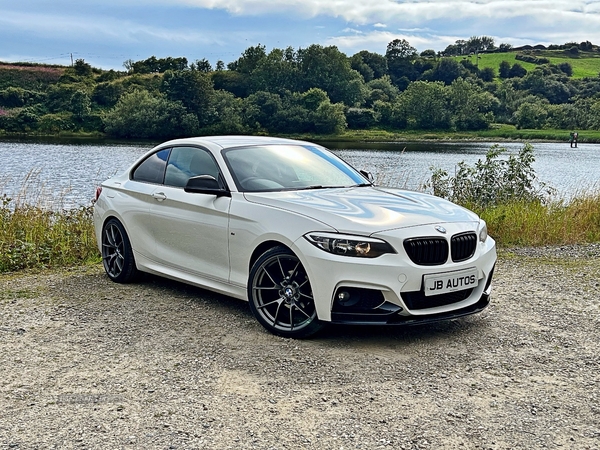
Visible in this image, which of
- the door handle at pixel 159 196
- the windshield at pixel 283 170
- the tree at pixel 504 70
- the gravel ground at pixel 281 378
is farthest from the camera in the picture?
the tree at pixel 504 70

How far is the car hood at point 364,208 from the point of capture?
16.6 feet

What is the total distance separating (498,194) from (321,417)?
1081 centimetres

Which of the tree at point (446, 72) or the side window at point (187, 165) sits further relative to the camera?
the tree at point (446, 72)

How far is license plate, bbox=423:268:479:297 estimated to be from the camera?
5.00m

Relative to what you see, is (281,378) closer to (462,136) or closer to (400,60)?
(462,136)

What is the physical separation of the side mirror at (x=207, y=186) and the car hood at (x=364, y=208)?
274mm

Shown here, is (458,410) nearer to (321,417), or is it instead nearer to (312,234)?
(321,417)

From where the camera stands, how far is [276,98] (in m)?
101

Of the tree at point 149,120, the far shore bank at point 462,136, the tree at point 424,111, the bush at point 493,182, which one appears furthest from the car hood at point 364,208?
the tree at point 424,111

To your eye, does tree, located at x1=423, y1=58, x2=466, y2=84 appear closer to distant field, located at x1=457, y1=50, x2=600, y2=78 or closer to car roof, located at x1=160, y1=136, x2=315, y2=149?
distant field, located at x1=457, y1=50, x2=600, y2=78

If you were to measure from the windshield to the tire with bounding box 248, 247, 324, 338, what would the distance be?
2.72 ft

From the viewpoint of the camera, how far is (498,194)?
1372 cm

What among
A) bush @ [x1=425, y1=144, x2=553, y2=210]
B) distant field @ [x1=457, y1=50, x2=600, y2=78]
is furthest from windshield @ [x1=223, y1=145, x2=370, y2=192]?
distant field @ [x1=457, y1=50, x2=600, y2=78]

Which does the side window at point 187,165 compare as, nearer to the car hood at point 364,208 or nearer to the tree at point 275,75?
the car hood at point 364,208
